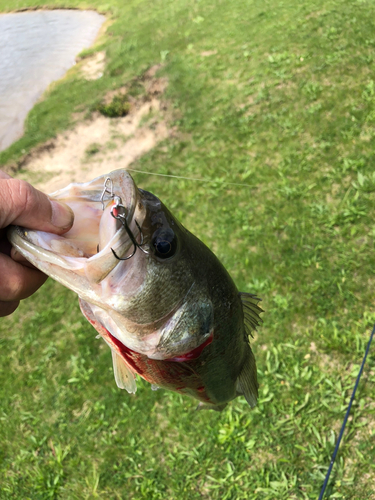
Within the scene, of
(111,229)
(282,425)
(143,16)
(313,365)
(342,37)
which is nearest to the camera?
(111,229)

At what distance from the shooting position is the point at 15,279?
1449mm

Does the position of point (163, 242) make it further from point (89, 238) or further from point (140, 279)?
point (89, 238)

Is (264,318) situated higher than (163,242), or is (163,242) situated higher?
Result: (163,242)

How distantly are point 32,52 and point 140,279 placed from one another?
1122 centimetres

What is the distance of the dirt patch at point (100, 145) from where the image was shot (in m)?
6.39

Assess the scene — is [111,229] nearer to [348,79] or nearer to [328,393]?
[328,393]

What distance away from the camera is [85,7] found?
12.2 m

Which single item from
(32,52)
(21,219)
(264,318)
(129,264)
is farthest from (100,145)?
(129,264)

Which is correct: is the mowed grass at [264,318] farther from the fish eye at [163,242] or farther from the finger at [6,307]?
the finger at [6,307]

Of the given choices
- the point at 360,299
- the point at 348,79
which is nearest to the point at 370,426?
the point at 360,299

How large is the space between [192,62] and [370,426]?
23.4 ft

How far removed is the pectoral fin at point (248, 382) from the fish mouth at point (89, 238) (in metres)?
1.09

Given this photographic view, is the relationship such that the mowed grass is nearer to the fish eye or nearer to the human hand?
the fish eye

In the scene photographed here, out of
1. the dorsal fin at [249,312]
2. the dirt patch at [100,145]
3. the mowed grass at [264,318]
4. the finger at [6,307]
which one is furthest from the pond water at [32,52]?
the dorsal fin at [249,312]
